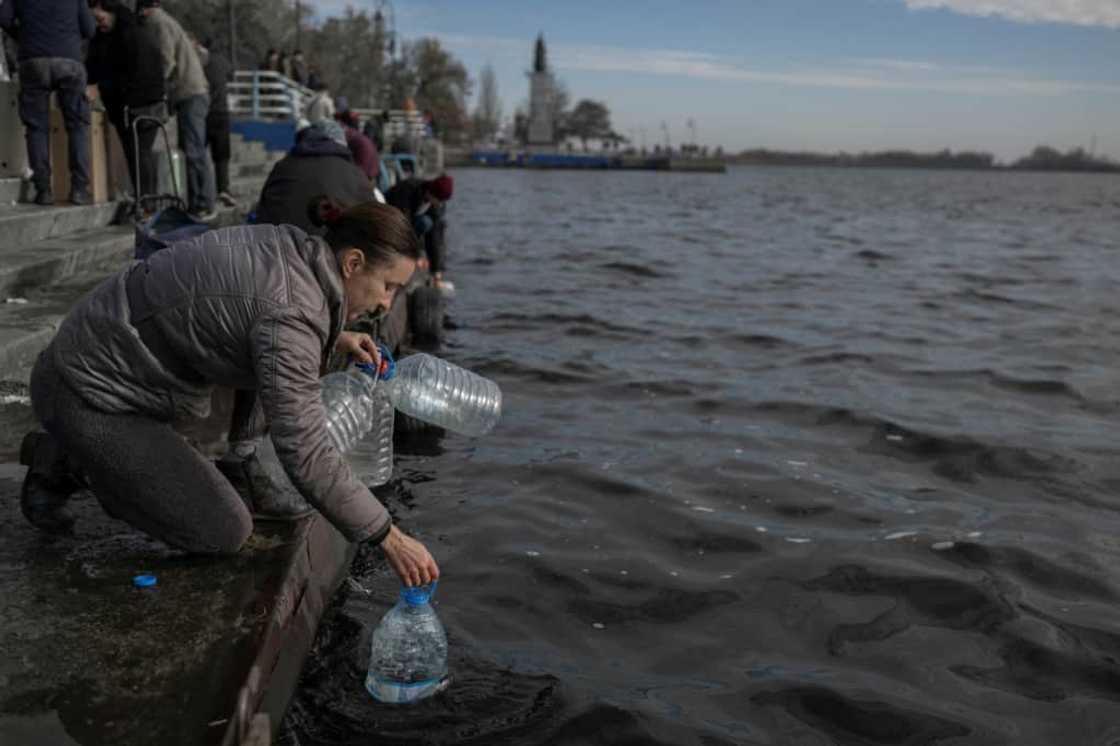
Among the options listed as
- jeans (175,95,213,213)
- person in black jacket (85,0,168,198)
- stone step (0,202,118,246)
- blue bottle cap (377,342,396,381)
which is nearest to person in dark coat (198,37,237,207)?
jeans (175,95,213,213)

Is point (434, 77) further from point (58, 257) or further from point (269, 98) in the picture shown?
point (58, 257)

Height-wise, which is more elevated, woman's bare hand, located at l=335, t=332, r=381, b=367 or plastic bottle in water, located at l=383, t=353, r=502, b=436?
woman's bare hand, located at l=335, t=332, r=381, b=367

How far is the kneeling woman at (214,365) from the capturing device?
3.17 meters

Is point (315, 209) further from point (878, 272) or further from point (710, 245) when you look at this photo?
point (710, 245)

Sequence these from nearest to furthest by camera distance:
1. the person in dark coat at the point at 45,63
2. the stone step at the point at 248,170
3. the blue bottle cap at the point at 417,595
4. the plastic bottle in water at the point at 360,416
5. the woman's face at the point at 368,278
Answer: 1. the woman's face at the point at 368,278
2. the blue bottle cap at the point at 417,595
3. the plastic bottle in water at the point at 360,416
4. the person in dark coat at the point at 45,63
5. the stone step at the point at 248,170

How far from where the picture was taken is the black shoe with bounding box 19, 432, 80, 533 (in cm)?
382

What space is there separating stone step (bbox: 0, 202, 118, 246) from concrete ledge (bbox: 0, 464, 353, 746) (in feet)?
14.5

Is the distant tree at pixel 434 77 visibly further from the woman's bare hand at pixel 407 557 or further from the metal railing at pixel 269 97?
the woman's bare hand at pixel 407 557

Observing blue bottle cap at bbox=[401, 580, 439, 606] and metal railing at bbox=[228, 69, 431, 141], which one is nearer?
blue bottle cap at bbox=[401, 580, 439, 606]

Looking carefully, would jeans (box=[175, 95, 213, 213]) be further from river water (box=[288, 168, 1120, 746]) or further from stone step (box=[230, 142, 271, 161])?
stone step (box=[230, 142, 271, 161])

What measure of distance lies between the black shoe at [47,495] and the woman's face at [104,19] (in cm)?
761

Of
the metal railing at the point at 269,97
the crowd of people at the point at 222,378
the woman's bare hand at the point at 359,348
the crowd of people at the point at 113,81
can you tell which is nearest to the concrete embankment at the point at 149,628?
the crowd of people at the point at 222,378

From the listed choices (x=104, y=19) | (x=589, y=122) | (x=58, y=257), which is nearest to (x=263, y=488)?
(x=58, y=257)

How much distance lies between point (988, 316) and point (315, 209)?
11.8m
